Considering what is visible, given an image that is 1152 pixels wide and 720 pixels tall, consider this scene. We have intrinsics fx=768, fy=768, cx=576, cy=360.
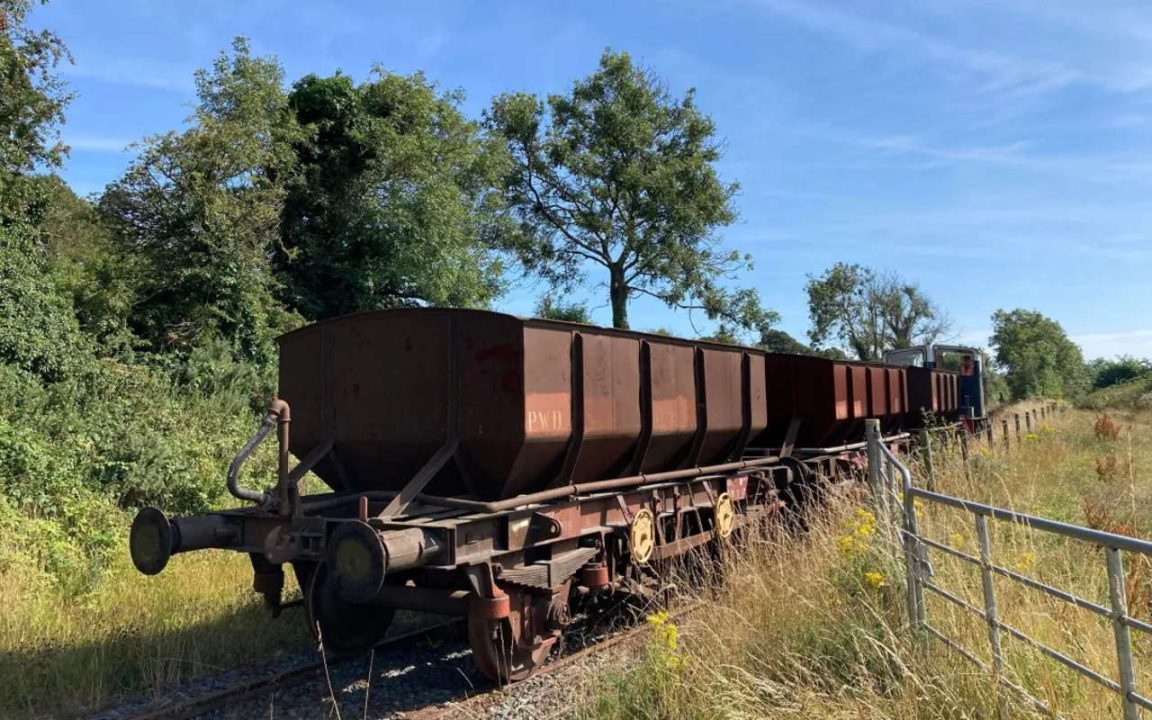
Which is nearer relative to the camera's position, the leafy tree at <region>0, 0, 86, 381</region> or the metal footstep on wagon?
the metal footstep on wagon

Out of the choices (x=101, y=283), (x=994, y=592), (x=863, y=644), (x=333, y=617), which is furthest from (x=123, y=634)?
(x=101, y=283)

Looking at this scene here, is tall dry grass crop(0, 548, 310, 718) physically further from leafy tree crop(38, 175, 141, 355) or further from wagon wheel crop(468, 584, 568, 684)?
leafy tree crop(38, 175, 141, 355)

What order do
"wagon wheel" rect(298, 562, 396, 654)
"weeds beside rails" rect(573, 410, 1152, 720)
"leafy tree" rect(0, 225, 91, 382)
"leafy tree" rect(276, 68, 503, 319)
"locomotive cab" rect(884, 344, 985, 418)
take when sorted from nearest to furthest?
1. "weeds beside rails" rect(573, 410, 1152, 720)
2. "wagon wheel" rect(298, 562, 396, 654)
3. "leafy tree" rect(0, 225, 91, 382)
4. "leafy tree" rect(276, 68, 503, 319)
5. "locomotive cab" rect(884, 344, 985, 418)

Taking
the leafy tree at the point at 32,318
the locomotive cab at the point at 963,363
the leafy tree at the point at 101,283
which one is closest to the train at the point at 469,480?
the leafy tree at the point at 32,318

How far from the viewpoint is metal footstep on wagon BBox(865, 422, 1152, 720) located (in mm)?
2734

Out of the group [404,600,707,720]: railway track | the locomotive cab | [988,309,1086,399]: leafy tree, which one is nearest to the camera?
[404,600,707,720]: railway track

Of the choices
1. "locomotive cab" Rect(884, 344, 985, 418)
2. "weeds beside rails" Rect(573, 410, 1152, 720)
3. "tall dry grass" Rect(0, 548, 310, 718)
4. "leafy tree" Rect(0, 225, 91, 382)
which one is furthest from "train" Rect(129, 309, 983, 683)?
"locomotive cab" Rect(884, 344, 985, 418)

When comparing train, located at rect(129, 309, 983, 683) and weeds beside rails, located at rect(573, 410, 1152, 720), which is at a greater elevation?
train, located at rect(129, 309, 983, 683)

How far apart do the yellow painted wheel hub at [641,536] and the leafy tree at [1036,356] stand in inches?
2271

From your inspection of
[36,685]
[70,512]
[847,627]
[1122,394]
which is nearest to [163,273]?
[70,512]

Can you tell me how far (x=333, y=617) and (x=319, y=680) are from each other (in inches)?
21.0

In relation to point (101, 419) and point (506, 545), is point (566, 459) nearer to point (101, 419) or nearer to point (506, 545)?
point (506, 545)

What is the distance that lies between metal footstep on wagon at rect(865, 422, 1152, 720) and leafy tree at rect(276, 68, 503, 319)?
1662 centimetres

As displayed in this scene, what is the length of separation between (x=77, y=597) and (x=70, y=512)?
177cm
